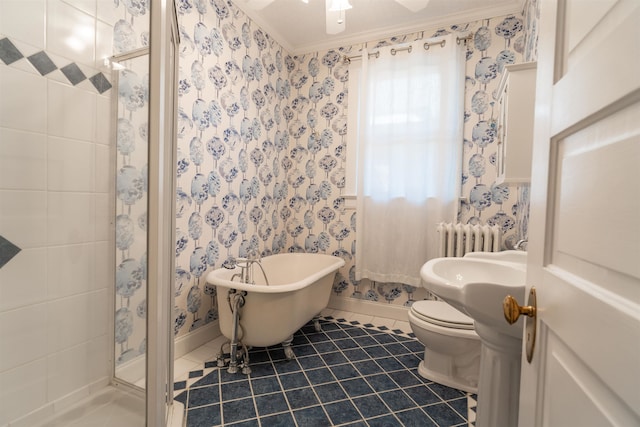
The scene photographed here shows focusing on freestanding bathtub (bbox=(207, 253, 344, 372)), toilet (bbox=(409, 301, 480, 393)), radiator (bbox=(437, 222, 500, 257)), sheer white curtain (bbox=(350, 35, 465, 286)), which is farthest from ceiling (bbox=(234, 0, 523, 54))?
toilet (bbox=(409, 301, 480, 393))

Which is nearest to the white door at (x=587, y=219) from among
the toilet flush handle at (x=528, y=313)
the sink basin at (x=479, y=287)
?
the toilet flush handle at (x=528, y=313)

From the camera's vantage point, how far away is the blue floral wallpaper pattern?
2.15m

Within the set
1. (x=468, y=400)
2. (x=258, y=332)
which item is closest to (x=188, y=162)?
(x=258, y=332)

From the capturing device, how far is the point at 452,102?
2.51 meters

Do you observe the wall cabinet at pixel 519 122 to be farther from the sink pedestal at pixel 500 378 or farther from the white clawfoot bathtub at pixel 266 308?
the white clawfoot bathtub at pixel 266 308

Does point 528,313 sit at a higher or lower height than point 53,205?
lower

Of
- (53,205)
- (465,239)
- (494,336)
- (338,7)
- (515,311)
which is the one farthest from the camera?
(465,239)

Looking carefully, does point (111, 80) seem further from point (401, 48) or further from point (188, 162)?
point (401, 48)

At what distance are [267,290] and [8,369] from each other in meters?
1.11

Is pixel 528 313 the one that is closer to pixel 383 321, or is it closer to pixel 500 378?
pixel 500 378

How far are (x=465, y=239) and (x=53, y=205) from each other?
2.59 metres

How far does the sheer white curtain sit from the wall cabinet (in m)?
1.01

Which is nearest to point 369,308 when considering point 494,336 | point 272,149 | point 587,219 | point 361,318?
point 361,318

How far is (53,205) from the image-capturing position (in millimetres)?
1219
